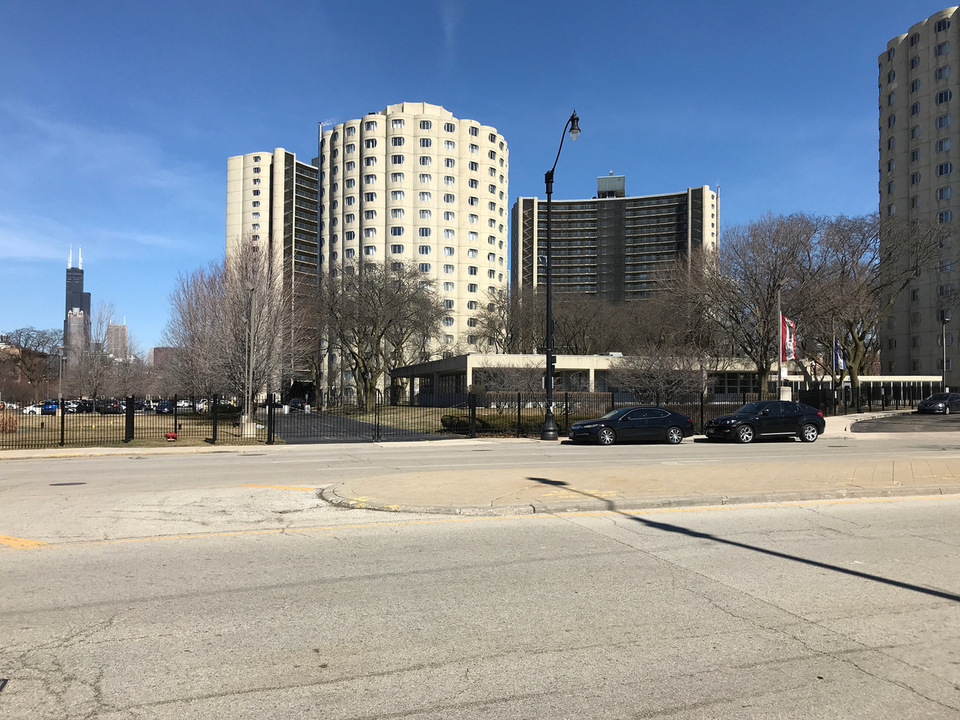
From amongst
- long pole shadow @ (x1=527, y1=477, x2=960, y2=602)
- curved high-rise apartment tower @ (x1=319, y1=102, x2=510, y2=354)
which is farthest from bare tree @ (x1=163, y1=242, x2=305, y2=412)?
curved high-rise apartment tower @ (x1=319, y1=102, x2=510, y2=354)

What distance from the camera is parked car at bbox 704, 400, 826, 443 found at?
1014 inches

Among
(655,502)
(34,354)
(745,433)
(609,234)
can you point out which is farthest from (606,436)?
(609,234)

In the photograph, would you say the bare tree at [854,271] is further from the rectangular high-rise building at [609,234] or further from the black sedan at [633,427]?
the rectangular high-rise building at [609,234]

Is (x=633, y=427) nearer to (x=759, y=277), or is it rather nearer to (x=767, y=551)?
(x=767, y=551)

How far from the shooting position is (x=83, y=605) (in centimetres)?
552

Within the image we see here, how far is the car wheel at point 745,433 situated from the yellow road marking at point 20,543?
23.3 metres

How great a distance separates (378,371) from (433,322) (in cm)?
738

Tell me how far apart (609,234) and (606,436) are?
147 m

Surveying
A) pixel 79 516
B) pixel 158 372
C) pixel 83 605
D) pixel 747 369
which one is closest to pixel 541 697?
pixel 83 605

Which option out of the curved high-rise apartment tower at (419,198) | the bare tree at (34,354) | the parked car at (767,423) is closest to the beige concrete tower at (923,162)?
the curved high-rise apartment tower at (419,198)

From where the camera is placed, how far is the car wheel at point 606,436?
80.4 ft

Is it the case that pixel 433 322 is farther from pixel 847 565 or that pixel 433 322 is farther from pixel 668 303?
pixel 847 565

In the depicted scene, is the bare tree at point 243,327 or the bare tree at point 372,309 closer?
the bare tree at point 243,327

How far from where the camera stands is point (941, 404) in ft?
151
